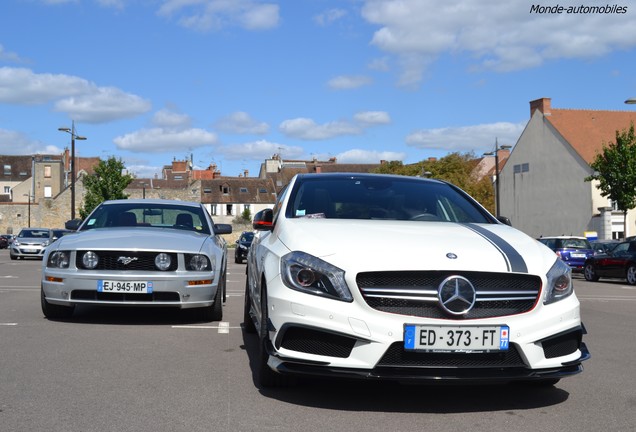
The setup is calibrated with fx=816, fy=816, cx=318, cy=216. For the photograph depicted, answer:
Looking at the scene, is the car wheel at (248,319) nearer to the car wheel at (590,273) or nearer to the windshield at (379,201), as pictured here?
the windshield at (379,201)

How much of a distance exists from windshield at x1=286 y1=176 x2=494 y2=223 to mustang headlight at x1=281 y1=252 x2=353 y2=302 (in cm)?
117

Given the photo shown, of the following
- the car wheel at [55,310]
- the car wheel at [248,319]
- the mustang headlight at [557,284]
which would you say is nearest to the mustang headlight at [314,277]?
the mustang headlight at [557,284]

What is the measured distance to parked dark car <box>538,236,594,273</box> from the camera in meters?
31.7

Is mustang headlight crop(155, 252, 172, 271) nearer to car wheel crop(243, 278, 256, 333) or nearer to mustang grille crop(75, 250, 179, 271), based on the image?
mustang grille crop(75, 250, 179, 271)

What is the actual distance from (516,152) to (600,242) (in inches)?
1332

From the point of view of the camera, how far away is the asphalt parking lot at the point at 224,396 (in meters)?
4.92

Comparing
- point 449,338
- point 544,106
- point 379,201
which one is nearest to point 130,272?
point 379,201

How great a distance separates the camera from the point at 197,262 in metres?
9.39

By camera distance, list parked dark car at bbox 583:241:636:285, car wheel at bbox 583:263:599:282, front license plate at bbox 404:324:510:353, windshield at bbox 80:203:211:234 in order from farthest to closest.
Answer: car wheel at bbox 583:263:599:282
parked dark car at bbox 583:241:636:285
windshield at bbox 80:203:211:234
front license plate at bbox 404:324:510:353

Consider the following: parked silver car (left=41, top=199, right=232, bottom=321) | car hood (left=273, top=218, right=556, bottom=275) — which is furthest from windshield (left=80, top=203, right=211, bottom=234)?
car hood (left=273, top=218, right=556, bottom=275)

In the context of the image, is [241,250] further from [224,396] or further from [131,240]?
[224,396]

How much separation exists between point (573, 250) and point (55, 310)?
2571cm

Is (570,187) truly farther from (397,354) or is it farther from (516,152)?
(397,354)

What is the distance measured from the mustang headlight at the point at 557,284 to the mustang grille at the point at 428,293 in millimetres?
184
